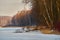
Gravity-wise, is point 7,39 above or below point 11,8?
below

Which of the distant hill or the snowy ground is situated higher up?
the distant hill

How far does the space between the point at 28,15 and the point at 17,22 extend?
0.12 metres

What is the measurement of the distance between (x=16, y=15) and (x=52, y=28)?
352 millimetres

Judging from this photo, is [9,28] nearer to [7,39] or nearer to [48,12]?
[7,39]

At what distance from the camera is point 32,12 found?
13.6 ft

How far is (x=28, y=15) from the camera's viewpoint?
4141 millimetres

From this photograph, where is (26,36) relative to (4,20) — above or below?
below

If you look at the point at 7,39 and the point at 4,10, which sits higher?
the point at 4,10

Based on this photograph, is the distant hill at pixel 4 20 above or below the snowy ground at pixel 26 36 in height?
above

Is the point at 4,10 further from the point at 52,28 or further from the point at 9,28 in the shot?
the point at 52,28

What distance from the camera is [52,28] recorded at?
162 inches

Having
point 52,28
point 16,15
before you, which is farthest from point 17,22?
point 52,28

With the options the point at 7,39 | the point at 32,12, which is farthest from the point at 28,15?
the point at 7,39

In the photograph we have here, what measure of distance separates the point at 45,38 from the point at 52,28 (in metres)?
0.12
